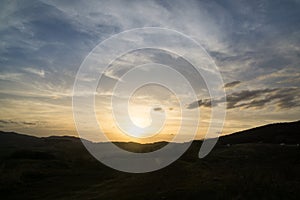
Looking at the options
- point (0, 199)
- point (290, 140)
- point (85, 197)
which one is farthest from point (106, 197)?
point (290, 140)

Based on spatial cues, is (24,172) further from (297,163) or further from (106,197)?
(297,163)

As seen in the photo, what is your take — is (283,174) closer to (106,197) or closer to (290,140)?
(106,197)

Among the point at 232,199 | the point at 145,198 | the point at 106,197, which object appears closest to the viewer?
the point at 232,199

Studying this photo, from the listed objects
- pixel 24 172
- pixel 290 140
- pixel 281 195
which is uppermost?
pixel 290 140

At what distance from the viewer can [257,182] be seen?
23516mm

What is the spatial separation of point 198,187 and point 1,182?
2098cm

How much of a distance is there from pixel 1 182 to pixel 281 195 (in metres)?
27.0

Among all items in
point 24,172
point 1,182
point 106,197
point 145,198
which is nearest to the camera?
point 145,198

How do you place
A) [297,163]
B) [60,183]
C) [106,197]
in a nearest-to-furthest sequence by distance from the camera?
1. [106,197]
2. [60,183]
3. [297,163]

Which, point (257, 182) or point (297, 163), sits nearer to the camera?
point (257, 182)

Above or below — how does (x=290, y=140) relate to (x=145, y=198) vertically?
above

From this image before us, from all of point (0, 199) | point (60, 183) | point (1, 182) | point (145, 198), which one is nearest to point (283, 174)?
point (145, 198)

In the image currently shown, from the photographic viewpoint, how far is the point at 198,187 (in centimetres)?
2288

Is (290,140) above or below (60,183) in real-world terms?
above
